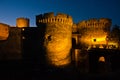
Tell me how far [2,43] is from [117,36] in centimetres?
1766

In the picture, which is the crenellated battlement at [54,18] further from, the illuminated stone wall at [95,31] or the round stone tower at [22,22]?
the round stone tower at [22,22]

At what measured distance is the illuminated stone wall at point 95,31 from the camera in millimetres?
46000

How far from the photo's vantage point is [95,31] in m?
46.1

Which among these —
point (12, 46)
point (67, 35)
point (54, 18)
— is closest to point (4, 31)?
point (12, 46)

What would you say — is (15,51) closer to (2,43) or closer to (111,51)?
(2,43)

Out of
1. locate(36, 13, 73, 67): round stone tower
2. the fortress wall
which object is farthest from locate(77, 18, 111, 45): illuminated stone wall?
the fortress wall

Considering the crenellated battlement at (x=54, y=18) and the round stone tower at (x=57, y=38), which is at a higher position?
the crenellated battlement at (x=54, y=18)

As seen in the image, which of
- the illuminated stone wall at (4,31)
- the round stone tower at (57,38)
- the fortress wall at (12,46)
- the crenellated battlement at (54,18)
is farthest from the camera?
the illuminated stone wall at (4,31)

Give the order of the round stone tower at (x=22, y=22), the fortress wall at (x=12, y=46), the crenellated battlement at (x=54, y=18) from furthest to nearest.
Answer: the round stone tower at (x=22, y=22) < the fortress wall at (x=12, y=46) < the crenellated battlement at (x=54, y=18)

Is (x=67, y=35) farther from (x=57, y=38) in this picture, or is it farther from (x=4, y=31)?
(x=4, y=31)

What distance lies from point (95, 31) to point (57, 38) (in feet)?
32.9

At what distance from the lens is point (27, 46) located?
45.7m

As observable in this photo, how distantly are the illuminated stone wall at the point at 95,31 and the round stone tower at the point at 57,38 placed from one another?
25.0 ft

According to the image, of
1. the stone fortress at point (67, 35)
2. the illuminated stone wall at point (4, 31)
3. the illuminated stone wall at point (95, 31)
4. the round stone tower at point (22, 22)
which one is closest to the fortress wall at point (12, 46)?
the stone fortress at point (67, 35)
